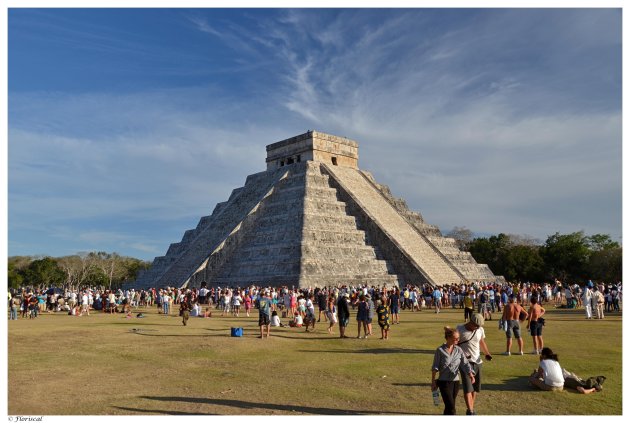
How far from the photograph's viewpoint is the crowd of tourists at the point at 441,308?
6.97 metres

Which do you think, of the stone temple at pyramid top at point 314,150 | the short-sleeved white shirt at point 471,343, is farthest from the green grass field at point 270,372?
the stone temple at pyramid top at point 314,150

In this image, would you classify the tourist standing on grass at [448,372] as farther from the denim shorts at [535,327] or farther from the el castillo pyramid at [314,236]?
the el castillo pyramid at [314,236]

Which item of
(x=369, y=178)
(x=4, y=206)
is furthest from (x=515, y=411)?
(x=369, y=178)

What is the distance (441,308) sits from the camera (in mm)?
27156

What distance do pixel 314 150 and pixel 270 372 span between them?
36.5 meters

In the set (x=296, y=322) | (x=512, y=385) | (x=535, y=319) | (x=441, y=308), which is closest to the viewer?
(x=512, y=385)

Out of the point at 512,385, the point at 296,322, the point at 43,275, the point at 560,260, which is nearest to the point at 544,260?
the point at 560,260

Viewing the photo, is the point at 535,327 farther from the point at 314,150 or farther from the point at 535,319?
the point at 314,150

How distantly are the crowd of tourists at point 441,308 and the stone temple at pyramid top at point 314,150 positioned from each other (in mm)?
17359

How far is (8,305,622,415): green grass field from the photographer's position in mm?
7754

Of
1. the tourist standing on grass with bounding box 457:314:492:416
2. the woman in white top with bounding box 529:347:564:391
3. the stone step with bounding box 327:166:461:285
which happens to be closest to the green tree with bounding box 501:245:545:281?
the stone step with bounding box 327:166:461:285

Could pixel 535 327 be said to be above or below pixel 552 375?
above

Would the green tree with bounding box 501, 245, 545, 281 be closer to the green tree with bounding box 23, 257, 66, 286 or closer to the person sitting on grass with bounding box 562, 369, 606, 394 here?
the person sitting on grass with bounding box 562, 369, 606, 394

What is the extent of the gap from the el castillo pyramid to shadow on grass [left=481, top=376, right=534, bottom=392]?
72.3 ft
